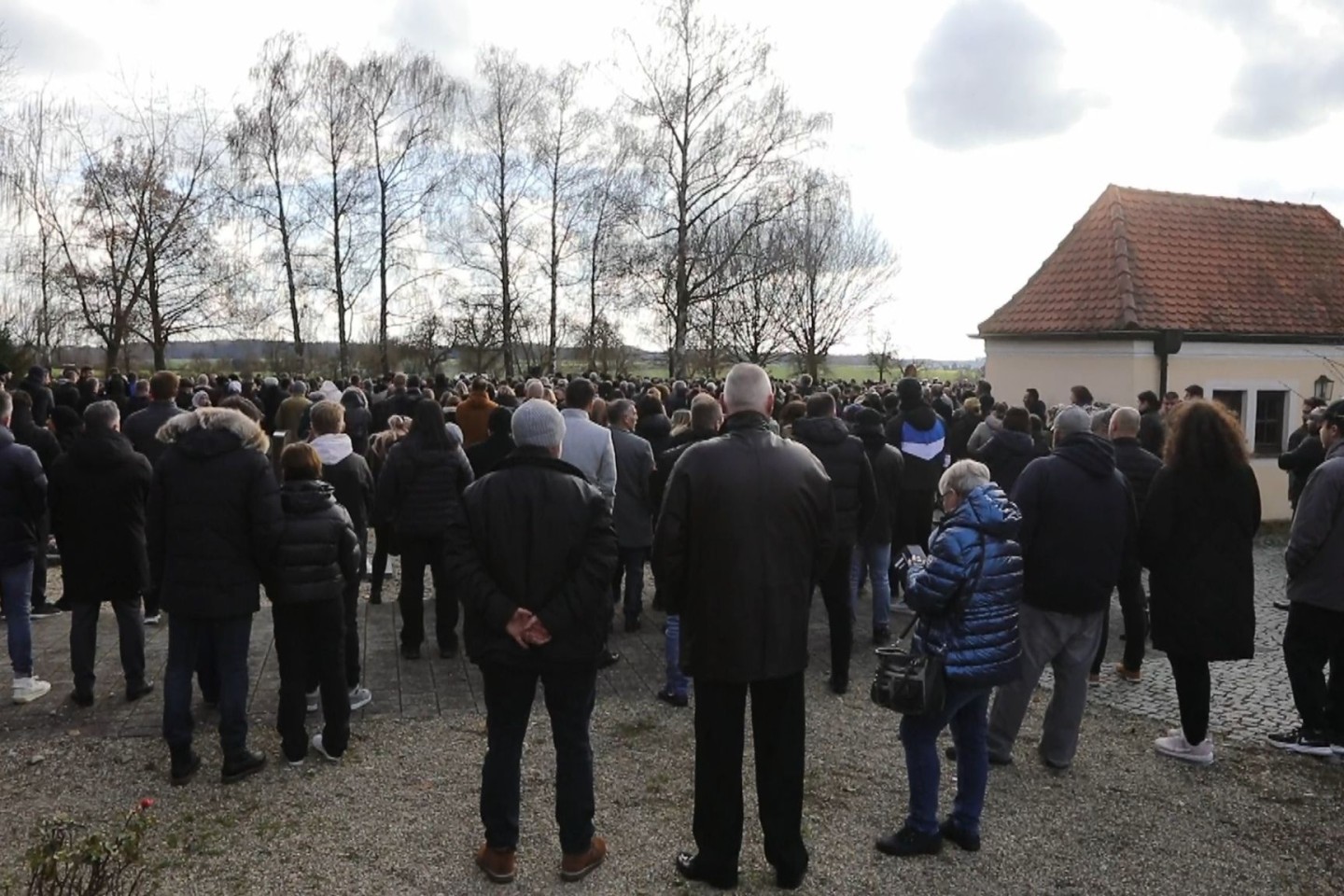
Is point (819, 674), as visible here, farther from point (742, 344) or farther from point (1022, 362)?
point (742, 344)

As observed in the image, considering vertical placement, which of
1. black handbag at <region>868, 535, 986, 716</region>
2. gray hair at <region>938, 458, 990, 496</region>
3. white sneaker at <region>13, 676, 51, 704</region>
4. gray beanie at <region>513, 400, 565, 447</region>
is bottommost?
white sneaker at <region>13, 676, 51, 704</region>

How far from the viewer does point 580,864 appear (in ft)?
14.3

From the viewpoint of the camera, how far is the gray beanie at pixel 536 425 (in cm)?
424

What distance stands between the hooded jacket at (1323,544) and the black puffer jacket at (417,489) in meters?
5.44

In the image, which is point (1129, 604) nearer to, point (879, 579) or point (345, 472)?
point (879, 579)

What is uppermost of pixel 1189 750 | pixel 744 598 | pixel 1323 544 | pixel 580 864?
pixel 744 598

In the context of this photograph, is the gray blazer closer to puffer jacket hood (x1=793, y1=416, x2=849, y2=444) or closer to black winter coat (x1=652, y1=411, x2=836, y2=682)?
puffer jacket hood (x1=793, y1=416, x2=849, y2=444)

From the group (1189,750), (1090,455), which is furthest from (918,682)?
(1189,750)

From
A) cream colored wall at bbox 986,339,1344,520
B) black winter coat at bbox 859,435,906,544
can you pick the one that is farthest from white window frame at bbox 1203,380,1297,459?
black winter coat at bbox 859,435,906,544

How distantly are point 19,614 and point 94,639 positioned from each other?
593 mm

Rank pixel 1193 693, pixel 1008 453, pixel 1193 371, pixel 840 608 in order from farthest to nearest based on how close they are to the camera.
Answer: pixel 1193 371
pixel 1008 453
pixel 840 608
pixel 1193 693

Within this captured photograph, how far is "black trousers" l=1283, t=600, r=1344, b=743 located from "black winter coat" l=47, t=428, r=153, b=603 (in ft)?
23.4

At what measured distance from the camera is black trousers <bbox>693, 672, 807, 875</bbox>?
420cm

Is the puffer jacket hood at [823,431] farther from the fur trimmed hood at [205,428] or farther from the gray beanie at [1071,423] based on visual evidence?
the fur trimmed hood at [205,428]
